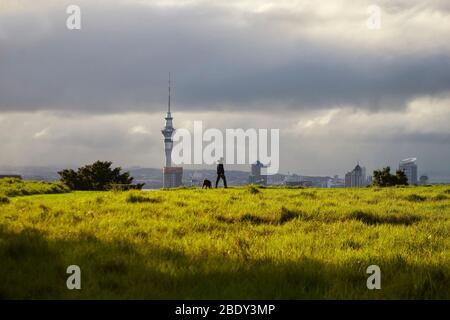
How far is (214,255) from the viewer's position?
933 centimetres

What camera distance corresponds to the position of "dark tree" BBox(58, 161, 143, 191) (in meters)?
51.8

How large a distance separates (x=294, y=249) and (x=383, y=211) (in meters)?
8.86

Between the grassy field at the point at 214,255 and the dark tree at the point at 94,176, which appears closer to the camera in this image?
the grassy field at the point at 214,255

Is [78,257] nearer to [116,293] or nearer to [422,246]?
[116,293]

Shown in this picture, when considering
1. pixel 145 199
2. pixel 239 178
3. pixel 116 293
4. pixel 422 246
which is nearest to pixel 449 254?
pixel 422 246

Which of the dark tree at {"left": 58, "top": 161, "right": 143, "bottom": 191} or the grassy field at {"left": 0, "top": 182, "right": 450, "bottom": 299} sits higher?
the dark tree at {"left": 58, "top": 161, "right": 143, "bottom": 191}

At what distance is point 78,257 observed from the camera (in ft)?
29.0

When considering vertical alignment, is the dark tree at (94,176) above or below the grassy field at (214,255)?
above

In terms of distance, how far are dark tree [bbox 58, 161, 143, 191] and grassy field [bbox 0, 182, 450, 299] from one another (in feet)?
119

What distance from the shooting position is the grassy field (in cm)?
741

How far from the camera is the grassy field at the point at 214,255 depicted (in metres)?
7.41

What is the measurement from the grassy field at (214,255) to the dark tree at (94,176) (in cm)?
3637

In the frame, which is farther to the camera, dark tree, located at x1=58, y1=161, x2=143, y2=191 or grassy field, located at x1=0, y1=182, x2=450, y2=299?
dark tree, located at x1=58, y1=161, x2=143, y2=191
